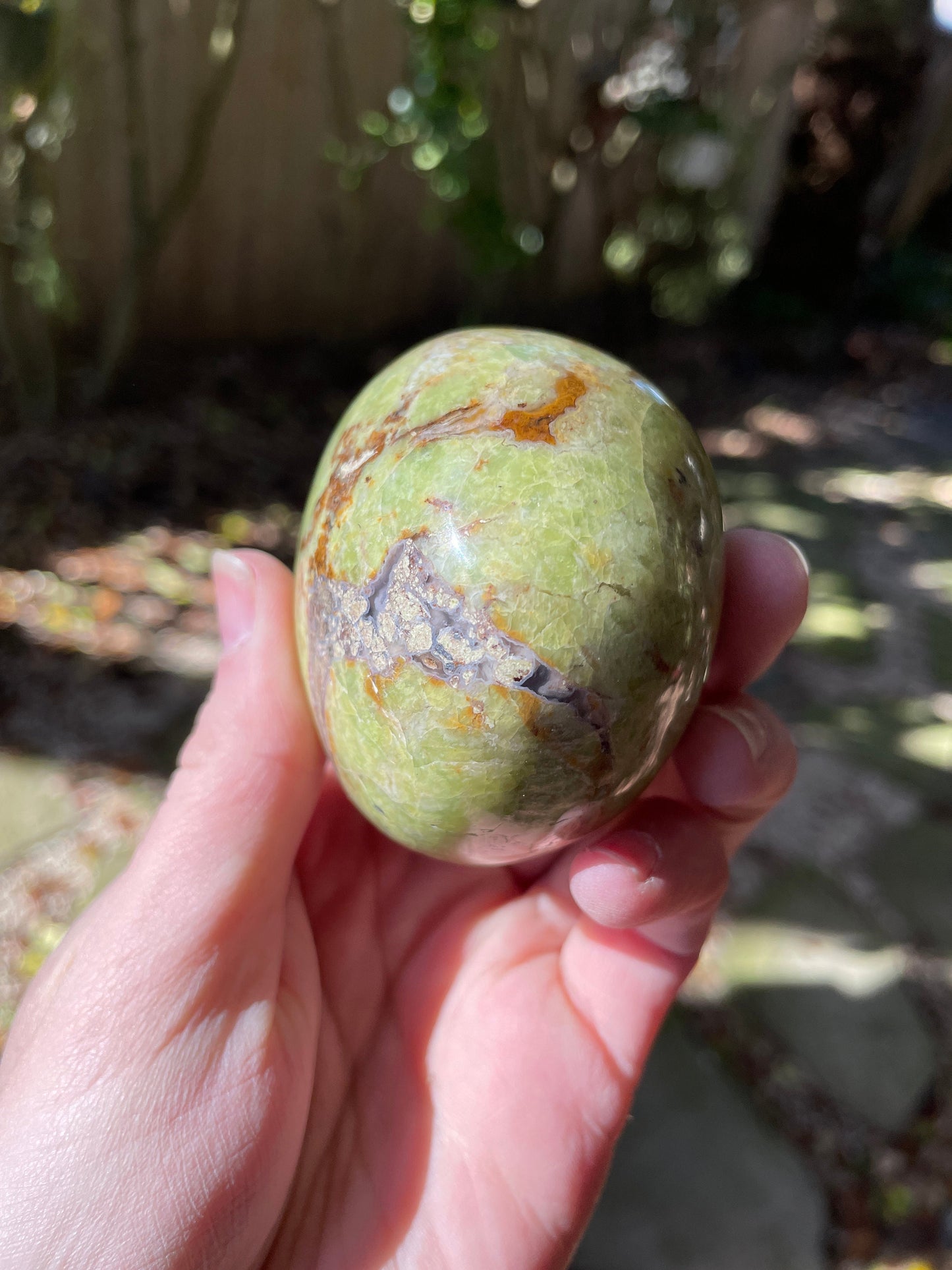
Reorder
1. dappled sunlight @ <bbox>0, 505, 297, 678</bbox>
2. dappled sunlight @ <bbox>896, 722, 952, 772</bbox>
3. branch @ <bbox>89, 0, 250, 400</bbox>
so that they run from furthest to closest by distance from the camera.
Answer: branch @ <bbox>89, 0, 250, 400</bbox>
dappled sunlight @ <bbox>896, 722, 952, 772</bbox>
dappled sunlight @ <bbox>0, 505, 297, 678</bbox>

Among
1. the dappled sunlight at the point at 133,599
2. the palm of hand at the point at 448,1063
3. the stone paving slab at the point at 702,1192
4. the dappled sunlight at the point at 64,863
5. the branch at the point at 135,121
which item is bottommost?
the stone paving slab at the point at 702,1192

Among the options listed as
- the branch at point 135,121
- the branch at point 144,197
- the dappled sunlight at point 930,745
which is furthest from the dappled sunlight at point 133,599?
the dappled sunlight at point 930,745

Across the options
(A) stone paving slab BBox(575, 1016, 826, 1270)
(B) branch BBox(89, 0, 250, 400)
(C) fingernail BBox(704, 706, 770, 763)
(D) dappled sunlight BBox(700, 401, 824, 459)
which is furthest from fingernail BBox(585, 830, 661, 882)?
(D) dappled sunlight BBox(700, 401, 824, 459)

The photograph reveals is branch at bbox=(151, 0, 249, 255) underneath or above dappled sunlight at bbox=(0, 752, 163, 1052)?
above

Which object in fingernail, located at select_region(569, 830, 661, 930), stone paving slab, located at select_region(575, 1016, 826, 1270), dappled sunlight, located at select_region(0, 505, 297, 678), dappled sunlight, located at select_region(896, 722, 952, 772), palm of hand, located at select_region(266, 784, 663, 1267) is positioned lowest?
stone paving slab, located at select_region(575, 1016, 826, 1270)

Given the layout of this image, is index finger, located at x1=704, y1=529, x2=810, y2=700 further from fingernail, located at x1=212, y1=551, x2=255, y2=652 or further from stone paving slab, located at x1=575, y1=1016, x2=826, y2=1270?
stone paving slab, located at x1=575, y1=1016, x2=826, y2=1270

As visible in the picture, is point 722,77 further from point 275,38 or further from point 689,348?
point 275,38

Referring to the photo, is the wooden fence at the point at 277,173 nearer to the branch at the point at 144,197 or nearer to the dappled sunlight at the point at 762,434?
the branch at the point at 144,197
